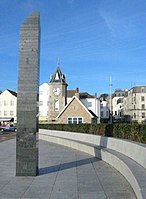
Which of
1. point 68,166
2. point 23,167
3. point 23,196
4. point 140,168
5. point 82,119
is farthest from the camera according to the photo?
point 82,119

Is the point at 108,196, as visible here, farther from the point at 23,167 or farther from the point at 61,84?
the point at 61,84

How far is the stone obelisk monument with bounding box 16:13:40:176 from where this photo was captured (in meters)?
8.50

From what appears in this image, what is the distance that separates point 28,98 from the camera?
875 centimetres

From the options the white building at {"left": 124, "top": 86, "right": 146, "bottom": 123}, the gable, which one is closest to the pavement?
the gable

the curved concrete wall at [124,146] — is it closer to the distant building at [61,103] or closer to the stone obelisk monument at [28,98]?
the stone obelisk monument at [28,98]

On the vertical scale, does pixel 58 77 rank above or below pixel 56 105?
above

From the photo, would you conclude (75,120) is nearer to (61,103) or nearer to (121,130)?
(61,103)

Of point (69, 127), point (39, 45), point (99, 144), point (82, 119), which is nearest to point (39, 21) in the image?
point (39, 45)

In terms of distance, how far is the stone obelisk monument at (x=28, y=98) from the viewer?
8500mm

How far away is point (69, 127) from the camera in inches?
1018

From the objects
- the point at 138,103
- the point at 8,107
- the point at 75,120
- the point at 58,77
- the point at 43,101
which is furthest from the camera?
the point at 138,103

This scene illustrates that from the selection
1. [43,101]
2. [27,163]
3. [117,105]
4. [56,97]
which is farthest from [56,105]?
[117,105]

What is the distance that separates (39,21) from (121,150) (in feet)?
19.1

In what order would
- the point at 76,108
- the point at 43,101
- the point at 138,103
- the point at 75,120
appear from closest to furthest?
1. the point at 76,108
2. the point at 75,120
3. the point at 43,101
4. the point at 138,103
